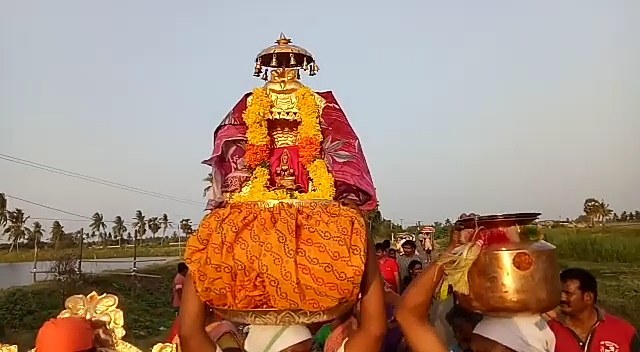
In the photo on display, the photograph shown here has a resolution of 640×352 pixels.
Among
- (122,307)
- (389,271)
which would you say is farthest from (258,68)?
(122,307)

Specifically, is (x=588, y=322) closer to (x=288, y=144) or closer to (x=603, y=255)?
(x=288, y=144)

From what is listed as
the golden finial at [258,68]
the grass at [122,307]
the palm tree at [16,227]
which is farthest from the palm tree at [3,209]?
the golden finial at [258,68]

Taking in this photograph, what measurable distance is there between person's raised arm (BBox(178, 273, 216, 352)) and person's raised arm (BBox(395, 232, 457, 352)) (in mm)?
889

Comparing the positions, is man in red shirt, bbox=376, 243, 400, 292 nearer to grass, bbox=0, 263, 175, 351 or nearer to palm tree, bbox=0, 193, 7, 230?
grass, bbox=0, 263, 175, 351

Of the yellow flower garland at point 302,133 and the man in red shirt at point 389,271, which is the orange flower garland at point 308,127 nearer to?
the yellow flower garland at point 302,133

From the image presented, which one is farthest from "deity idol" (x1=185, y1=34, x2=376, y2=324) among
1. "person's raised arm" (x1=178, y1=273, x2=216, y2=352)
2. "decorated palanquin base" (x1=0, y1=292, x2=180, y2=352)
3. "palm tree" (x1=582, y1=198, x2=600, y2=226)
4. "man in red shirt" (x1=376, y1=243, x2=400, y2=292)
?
"palm tree" (x1=582, y1=198, x2=600, y2=226)

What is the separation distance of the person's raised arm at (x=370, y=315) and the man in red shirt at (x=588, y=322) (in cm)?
160

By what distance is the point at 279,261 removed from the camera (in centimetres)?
276

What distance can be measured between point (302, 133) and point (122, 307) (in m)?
13.7

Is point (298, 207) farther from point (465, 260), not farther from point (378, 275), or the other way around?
point (465, 260)

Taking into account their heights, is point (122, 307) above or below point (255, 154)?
below

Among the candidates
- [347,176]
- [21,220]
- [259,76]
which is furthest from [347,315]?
[21,220]

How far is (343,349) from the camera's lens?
9.82ft

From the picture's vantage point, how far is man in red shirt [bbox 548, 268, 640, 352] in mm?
4113
